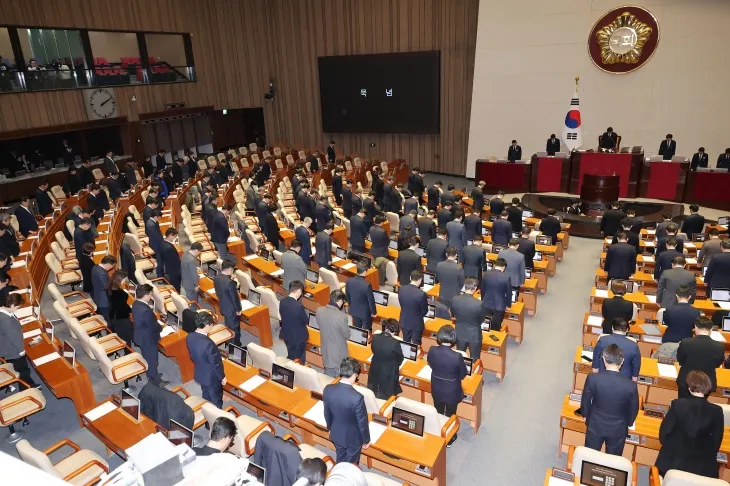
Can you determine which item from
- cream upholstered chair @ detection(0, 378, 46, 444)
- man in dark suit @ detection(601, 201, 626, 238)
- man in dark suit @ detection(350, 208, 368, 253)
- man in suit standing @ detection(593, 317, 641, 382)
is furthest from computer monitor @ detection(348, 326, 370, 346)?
man in dark suit @ detection(601, 201, 626, 238)

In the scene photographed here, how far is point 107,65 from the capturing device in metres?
20.0

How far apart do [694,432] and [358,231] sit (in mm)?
7848

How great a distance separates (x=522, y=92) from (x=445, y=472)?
1656 cm

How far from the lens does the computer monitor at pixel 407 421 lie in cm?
518

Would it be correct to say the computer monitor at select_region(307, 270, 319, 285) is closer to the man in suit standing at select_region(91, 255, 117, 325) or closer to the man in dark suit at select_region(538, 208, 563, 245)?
the man in suit standing at select_region(91, 255, 117, 325)

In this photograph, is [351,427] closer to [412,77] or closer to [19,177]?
[19,177]

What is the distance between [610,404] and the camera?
4.97 meters

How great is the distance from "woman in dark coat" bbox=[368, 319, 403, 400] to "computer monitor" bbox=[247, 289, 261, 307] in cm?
286

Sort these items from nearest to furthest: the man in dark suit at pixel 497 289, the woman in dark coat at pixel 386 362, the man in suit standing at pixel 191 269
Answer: the woman in dark coat at pixel 386 362, the man in dark suit at pixel 497 289, the man in suit standing at pixel 191 269

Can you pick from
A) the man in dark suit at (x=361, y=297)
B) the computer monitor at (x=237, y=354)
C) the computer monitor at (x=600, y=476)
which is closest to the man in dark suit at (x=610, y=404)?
the computer monitor at (x=600, y=476)

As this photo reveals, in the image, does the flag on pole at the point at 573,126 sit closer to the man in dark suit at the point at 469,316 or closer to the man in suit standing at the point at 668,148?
the man in suit standing at the point at 668,148

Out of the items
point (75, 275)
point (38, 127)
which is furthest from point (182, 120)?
point (75, 275)

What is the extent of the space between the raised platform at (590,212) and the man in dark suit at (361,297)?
841 centimetres

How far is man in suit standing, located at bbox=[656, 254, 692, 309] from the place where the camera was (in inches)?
300
